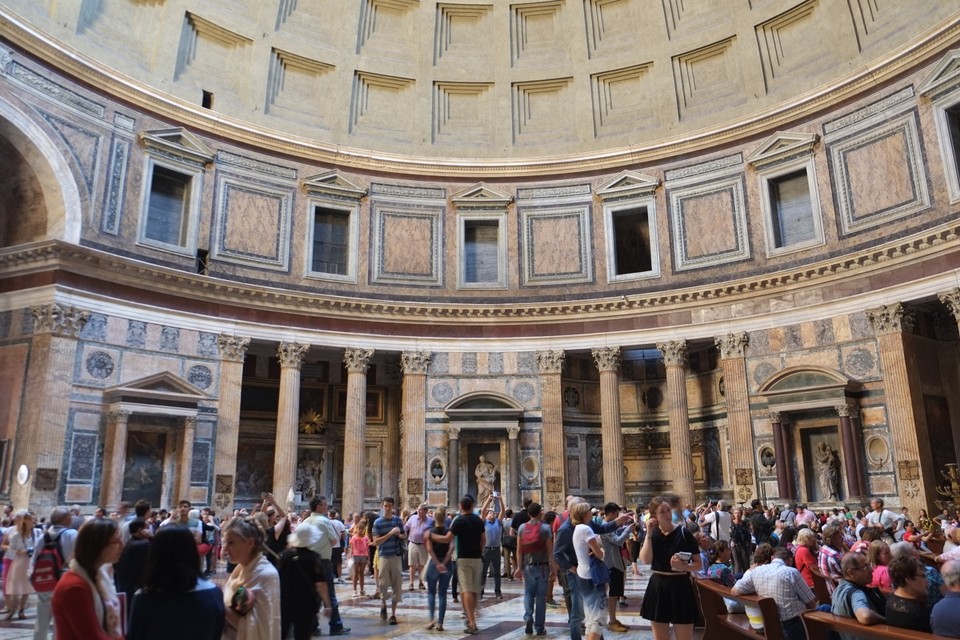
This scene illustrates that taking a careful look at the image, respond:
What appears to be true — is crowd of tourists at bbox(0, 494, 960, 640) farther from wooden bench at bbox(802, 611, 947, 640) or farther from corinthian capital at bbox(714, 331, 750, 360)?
corinthian capital at bbox(714, 331, 750, 360)

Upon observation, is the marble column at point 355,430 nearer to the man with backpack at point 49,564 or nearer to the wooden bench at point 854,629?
the man with backpack at point 49,564

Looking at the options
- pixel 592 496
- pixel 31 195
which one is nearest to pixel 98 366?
pixel 31 195

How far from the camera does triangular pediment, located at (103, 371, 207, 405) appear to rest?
21.6m

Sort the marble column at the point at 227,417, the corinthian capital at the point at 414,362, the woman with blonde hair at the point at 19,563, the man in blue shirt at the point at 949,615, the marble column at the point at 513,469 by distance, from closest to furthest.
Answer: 1. the man in blue shirt at the point at 949,615
2. the woman with blonde hair at the point at 19,563
3. the marble column at the point at 227,417
4. the marble column at the point at 513,469
5. the corinthian capital at the point at 414,362

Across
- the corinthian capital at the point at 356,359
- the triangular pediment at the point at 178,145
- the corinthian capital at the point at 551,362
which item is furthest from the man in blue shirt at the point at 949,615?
the triangular pediment at the point at 178,145

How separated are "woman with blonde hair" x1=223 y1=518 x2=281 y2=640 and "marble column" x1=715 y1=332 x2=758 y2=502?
69.0ft

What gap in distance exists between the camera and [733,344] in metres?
24.7

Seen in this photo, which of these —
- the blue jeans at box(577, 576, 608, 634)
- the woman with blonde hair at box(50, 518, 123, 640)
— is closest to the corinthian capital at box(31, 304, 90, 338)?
the blue jeans at box(577, 576, 608, 634)

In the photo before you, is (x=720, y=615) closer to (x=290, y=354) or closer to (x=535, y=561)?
(x=535, y=561)

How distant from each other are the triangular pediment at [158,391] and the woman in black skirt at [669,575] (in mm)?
18137

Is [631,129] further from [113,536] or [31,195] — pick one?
[113,536]

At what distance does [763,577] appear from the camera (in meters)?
6.79

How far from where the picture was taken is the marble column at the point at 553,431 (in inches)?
1015

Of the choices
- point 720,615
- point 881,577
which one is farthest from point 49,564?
point 881,577
